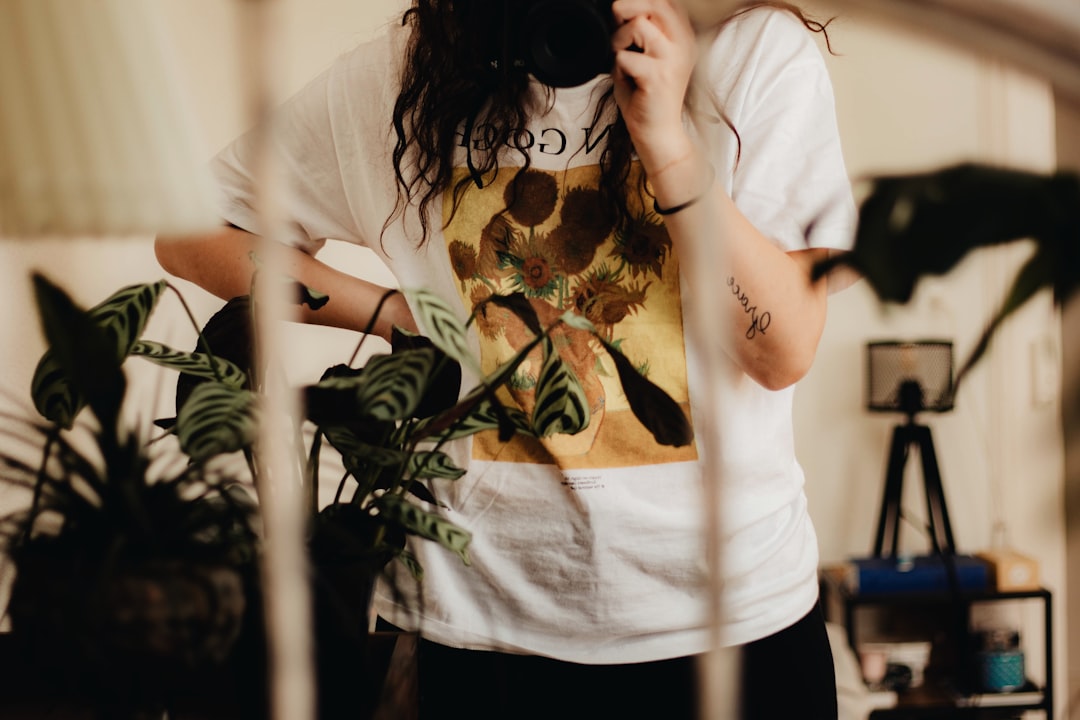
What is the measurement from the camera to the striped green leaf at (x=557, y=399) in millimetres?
466

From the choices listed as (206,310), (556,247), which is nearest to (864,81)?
(206,310)

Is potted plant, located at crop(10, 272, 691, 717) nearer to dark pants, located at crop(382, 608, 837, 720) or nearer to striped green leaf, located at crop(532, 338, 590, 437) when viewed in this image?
striped green leaf, located at crop(532, 338, 590, 437)

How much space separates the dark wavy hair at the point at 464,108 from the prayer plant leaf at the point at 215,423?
39cm

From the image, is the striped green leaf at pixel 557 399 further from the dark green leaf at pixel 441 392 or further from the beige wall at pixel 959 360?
the beige wall at pixel 959 360

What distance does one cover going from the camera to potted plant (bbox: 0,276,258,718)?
0.35 m

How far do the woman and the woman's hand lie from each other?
0.09 meters

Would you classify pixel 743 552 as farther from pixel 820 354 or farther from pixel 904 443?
pixel 820 354

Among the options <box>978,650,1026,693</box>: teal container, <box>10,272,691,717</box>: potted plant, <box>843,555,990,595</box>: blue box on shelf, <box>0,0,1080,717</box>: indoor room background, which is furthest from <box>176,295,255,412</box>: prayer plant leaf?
<box>978,650,1026,693</box>: teal container

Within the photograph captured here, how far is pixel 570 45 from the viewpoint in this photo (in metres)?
0.56

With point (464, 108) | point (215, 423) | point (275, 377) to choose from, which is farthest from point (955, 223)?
point (464, 108)

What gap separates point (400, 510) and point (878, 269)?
0.29 metres

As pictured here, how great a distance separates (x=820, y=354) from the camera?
8.20 feet

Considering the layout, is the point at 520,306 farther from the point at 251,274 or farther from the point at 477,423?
the point at 251,274

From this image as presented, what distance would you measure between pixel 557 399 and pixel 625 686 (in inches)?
14.6
